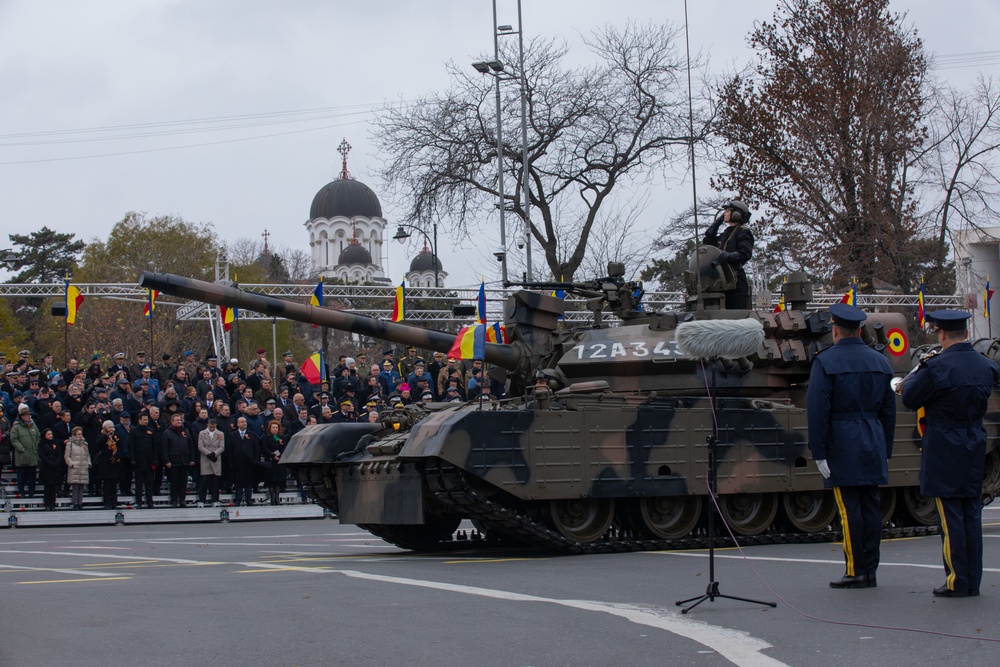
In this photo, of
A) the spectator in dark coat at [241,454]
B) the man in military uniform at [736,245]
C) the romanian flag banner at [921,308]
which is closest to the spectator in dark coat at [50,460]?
the spectator in dark coat at [241,454]

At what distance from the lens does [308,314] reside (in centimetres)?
1388

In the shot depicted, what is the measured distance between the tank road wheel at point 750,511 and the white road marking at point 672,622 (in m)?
4.99

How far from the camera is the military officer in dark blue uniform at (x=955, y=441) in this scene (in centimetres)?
808

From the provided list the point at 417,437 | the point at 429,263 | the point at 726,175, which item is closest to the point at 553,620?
the point at 417,437

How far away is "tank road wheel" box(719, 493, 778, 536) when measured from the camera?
543 inches

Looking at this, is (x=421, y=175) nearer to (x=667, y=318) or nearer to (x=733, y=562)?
(x=667, y=318)

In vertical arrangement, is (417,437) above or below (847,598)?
above

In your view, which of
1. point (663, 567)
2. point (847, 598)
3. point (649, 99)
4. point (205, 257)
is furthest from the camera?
point (205, 257)

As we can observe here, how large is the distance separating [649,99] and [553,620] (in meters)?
29.5

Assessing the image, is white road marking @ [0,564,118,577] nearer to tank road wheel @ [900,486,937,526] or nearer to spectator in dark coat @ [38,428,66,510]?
spectator in dark coat @ [38,428,66,510]

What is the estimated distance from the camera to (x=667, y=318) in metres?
14.2

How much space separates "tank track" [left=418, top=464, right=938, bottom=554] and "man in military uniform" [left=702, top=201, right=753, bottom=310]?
9.18 ft

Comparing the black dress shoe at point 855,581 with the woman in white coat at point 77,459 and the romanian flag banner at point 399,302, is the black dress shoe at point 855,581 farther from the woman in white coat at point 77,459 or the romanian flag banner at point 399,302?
the romanian flag banner at point 399,302

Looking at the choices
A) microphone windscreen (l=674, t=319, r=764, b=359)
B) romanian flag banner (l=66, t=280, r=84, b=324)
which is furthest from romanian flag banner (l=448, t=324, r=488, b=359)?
romanian flag banner (l=66, t=280, r=84, b=324)
